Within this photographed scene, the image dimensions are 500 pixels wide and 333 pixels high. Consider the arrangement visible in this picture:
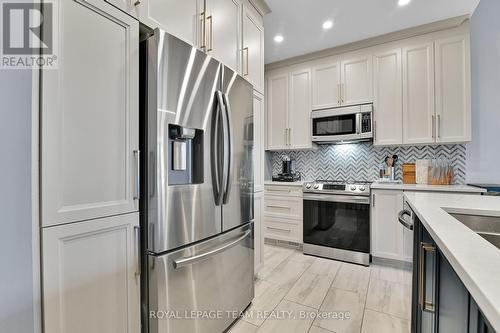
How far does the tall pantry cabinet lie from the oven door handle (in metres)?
2.27

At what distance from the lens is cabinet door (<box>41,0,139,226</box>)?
842 mm

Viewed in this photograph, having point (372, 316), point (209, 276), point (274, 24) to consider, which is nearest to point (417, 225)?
point (372, 316)

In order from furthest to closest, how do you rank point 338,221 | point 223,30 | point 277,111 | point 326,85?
point 277,111
point 326,85
point 338,221
point 223,30

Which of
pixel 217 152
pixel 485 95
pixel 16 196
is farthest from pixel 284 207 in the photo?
pixel 16 196

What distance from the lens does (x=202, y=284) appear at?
1358mm

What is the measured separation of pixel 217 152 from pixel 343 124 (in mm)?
2141

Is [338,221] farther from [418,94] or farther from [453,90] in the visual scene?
[453,90]

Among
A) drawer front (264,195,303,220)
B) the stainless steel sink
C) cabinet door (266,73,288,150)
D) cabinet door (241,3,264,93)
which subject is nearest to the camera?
the stainless steel sink

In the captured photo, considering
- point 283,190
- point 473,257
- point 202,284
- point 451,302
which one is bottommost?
point 202,284

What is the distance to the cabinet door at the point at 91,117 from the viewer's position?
2.76 feet

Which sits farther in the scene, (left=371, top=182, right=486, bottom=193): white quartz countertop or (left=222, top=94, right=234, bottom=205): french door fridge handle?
(left=371, top=182, right=486, bottom=193): white quartz countertop

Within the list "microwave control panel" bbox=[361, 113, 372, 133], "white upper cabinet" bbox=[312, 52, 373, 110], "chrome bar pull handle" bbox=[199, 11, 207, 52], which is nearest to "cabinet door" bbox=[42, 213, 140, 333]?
"chrome bar pull handle" bbox=[199, 11, 207, 52]

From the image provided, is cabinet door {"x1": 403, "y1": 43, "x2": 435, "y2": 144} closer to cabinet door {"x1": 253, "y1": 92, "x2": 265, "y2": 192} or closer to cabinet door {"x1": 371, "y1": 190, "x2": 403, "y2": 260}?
cabinet door {"x1": 371, "y1": 190, "x2": 403, "y2": 260}

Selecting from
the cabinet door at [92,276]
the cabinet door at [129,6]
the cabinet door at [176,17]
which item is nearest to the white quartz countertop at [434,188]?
the cabinet door at [176,17]
